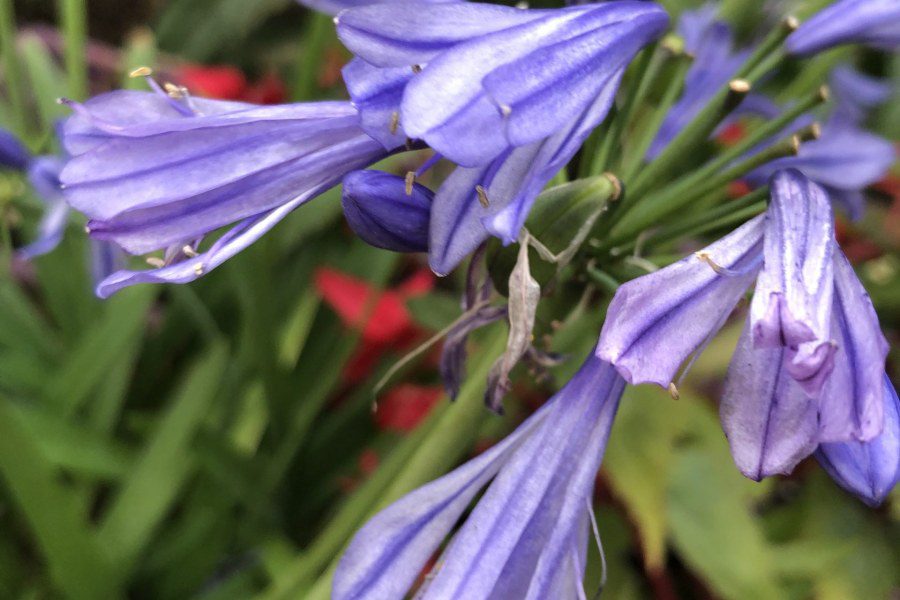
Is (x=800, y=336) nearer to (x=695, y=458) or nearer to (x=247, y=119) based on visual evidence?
(x=247, y=119)

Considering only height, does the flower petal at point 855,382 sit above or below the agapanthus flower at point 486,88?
below

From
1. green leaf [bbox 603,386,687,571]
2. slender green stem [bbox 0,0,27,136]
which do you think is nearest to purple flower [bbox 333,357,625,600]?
green leaf [bbox 603,386,687,571]

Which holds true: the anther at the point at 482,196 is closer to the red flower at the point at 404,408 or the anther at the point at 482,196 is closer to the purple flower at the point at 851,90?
the red flower at the point at 404,408

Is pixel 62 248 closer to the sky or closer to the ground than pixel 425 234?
closer to the ground

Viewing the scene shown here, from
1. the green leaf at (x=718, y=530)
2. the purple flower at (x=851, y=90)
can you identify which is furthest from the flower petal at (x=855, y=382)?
the purple flower at (x=851, y=90)

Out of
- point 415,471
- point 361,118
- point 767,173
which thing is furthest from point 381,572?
point 767,173

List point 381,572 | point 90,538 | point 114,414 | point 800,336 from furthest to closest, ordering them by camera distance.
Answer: point 114,414, point 90,538, point 381,572, point 800,336
